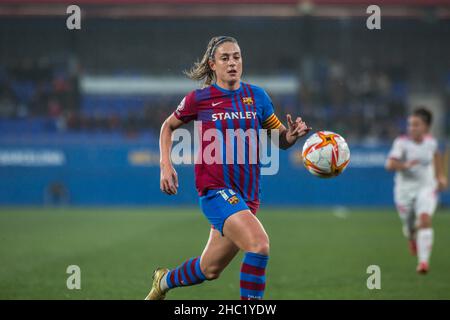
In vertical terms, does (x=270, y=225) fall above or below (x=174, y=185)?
below

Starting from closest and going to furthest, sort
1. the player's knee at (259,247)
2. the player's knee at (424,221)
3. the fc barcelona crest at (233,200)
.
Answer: the player's knee at (259,247) → the fc barcelona crest at (233,200) → the player's knee at (424,221)

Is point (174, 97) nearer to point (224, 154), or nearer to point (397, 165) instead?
point (397, 165)

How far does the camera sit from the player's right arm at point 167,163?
6078 millimetres

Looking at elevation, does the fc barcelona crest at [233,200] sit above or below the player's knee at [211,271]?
above

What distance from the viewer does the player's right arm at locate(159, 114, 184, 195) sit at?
19.9 feet

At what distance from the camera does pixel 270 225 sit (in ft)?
55.8

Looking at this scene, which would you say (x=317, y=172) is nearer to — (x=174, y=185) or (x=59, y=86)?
(x=174, y=185)

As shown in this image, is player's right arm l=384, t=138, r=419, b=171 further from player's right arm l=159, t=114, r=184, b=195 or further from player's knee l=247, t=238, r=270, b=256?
player's knee l=247, t=238, r=270, b=256

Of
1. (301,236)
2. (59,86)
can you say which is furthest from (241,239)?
(59,86)

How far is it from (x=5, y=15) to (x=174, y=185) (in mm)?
24558

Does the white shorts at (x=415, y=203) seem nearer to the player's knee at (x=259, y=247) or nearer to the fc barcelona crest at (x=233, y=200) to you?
the fc barcelona crest at (x=233, y=200)

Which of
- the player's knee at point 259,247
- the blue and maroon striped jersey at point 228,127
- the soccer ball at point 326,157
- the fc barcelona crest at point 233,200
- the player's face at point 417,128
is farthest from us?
the player's face at point 417,128

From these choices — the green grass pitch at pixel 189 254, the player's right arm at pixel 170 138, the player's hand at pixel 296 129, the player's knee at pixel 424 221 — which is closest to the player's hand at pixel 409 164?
the player's knee at pixel 424 221

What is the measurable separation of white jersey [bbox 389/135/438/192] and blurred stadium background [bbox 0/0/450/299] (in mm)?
3811
